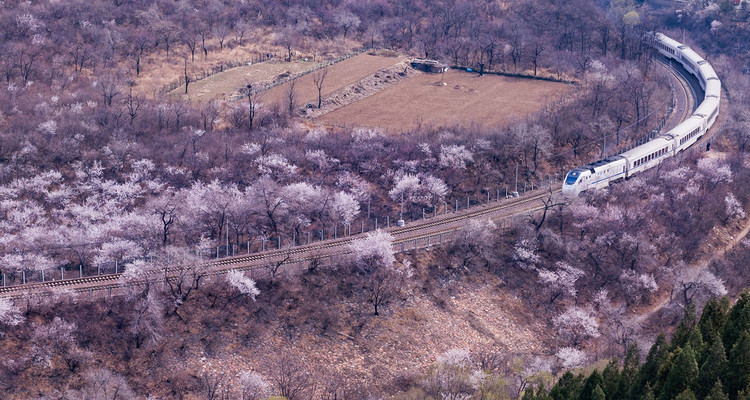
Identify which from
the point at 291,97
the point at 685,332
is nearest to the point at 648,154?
the point at 685,332

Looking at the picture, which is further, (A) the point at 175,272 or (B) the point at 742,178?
(B) the point at 742,178

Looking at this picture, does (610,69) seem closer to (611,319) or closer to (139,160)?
(611,319)

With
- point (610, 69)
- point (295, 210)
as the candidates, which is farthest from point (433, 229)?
point (610, 69)

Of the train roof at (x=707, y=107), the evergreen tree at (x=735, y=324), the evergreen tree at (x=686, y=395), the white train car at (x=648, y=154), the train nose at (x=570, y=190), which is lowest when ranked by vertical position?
the train roof at (x=707, y=107)

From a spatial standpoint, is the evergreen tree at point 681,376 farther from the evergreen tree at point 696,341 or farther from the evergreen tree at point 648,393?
the evergreen tree at point 696,341

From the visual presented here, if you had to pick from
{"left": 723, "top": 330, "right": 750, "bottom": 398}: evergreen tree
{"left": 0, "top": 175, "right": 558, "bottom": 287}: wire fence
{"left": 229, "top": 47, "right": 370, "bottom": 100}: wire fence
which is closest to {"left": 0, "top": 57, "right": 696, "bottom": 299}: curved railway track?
{"left": 0, "top": 175, "right": 558, "bottom": 287}: wire fence

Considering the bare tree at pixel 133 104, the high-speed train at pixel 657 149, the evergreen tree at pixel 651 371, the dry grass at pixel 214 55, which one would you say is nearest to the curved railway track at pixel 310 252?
the high-speed train at pixel 657 149

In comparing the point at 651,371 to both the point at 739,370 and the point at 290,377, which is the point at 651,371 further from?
the point at 290,377

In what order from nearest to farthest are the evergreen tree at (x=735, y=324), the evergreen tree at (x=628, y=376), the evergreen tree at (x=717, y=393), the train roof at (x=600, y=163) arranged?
the evergreen tree at (x=717, y=393) → the evergreen tree at (x=628, y=376) → the evergreen tree at (x=735, y=324) → the train roof at (x=600, y=163)
